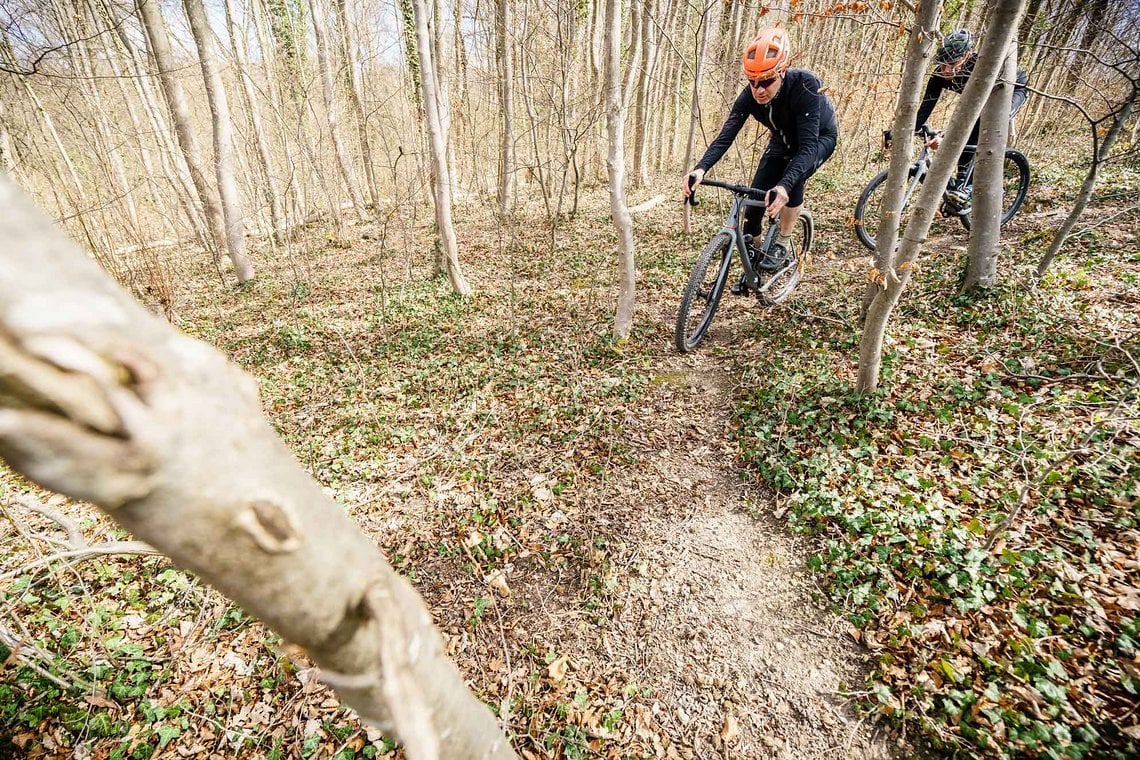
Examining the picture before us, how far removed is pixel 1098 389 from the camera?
324cm

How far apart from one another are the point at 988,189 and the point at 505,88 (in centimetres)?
875

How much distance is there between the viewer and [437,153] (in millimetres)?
6414

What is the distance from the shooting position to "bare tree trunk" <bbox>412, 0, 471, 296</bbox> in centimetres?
585

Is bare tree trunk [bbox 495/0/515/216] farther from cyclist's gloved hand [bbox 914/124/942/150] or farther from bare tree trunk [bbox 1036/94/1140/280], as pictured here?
bare tree trunk [bbox 1036/94/1140/280]

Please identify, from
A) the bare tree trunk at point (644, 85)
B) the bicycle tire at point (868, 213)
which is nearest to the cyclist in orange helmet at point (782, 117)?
the bicycle tire at point (868, 213)

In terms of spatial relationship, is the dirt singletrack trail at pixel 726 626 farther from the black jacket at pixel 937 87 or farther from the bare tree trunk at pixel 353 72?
the bare tree trunk at pixel 353 72

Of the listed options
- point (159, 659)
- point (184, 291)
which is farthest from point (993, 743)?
point (184, 291)

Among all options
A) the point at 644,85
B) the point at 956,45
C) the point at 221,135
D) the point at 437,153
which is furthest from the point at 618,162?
the point at 644,85

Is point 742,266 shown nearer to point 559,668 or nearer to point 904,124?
point 904,124

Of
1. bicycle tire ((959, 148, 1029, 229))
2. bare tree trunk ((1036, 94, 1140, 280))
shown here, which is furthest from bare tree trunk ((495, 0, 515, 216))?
bare tree trunk ((1036, 94, 1140, 280))

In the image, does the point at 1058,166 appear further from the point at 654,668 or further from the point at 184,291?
the point at 184,291

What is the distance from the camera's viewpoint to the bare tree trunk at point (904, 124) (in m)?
3.35

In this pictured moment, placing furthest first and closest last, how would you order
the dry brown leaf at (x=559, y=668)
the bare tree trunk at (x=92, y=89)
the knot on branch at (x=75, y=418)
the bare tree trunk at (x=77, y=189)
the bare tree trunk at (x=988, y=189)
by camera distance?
the bare tree trunk at (x=92, y=89) → the bare tree trunk at (x=77, y=189) → the bare tree trunk at (x=988, y=189) → the dry brown leaf at (x=559, y=668) → the knot on branch at (x=75, y=418)

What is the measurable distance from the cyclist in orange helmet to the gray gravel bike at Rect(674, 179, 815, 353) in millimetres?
336
